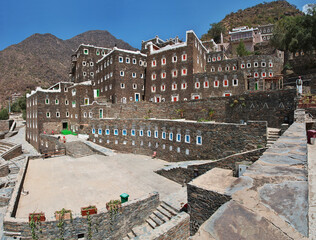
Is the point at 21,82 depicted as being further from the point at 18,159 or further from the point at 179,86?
the point at 179,86

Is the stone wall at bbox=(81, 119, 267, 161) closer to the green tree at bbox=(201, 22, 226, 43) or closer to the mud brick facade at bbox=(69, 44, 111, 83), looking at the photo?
the mud brick facade at bbox=(69, 44, 111, 83)

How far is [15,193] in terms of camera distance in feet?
37.3

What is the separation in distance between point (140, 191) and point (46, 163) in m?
12.1

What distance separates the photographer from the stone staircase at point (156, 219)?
10.7m

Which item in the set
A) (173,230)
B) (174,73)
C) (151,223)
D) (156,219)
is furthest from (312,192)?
(174,73)

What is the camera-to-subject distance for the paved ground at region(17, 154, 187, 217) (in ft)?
37.7

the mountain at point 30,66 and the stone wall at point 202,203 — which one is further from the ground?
the mountain at point 30,66

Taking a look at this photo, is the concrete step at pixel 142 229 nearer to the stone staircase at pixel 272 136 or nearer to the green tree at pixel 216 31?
the stone staircase at pixel 272 136

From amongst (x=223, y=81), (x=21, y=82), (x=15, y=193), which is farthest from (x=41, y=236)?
(x=21, y=82)

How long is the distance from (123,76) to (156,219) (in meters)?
28.3

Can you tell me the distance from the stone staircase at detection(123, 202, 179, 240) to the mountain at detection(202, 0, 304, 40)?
246 ft

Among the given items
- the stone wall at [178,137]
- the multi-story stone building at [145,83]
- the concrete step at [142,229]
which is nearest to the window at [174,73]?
the multi-story stone building at [145,83]

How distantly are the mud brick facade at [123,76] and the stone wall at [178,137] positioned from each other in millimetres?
9337

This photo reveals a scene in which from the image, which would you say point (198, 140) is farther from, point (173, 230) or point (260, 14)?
point (260, 14)
